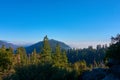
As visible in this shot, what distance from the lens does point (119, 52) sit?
2502cm

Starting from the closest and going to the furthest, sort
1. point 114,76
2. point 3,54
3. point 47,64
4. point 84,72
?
point 114,76 < point 84,72 < point 47,64 < point 3,54

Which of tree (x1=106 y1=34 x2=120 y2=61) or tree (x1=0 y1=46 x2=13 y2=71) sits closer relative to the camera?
tree (x1=106 y1=34 x2=120 y2=61)

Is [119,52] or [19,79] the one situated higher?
[119,52]

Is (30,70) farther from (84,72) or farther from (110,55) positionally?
(110,55)

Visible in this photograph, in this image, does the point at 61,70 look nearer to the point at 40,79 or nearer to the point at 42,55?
the point at 40,79

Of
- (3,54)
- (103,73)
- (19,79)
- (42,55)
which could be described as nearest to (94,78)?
(103,73)

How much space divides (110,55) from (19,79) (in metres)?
11.6

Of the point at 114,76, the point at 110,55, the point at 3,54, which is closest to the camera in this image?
the point at 114,76

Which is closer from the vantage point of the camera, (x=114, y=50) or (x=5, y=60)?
(x=114, y=50)

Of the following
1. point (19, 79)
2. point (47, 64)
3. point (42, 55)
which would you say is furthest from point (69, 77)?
point (42, 55)

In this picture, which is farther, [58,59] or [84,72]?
[58,59]

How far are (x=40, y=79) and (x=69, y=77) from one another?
3.41m

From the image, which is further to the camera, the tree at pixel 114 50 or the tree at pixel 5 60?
the tree at pixel 5 60

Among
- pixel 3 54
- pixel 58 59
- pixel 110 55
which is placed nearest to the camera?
pixel 110 55
